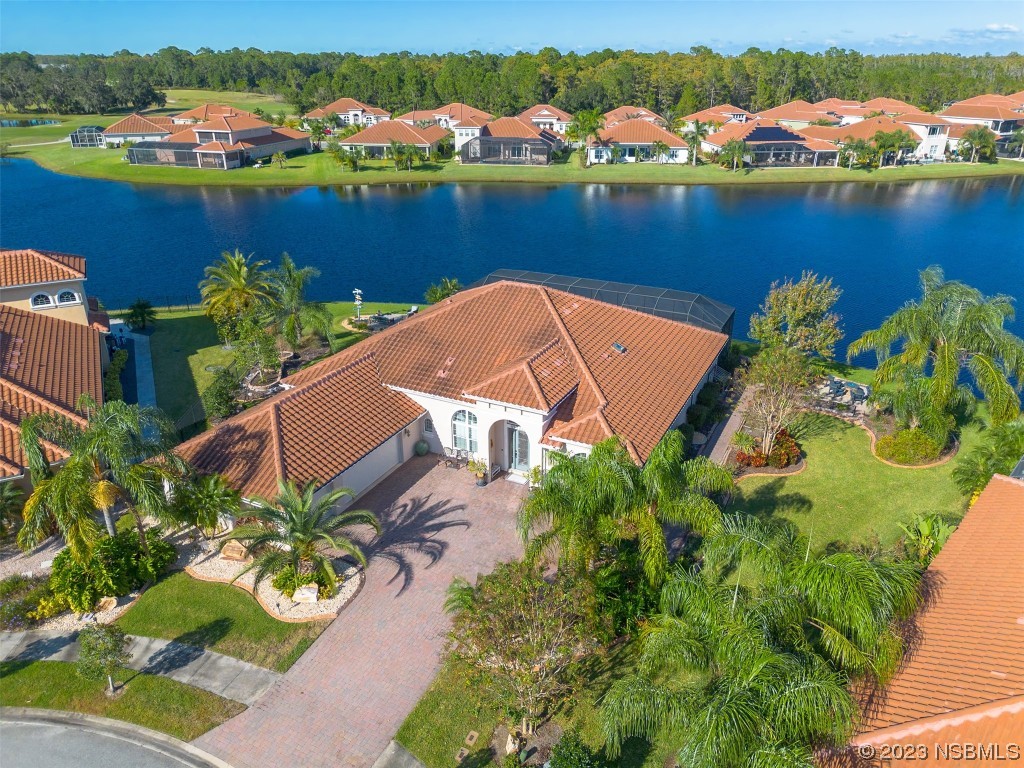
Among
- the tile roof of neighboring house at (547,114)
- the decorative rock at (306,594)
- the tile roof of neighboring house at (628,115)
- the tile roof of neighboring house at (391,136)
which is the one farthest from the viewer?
the tile roof of neighboring house at (547,114)

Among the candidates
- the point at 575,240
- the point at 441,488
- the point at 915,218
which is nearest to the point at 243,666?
the point at 441,488

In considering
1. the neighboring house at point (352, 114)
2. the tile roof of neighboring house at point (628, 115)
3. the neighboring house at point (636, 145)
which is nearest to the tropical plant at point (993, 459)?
the neighboring house at point (636, 145)

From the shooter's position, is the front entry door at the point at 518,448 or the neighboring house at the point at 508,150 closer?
the front entry door at the point at 518,448

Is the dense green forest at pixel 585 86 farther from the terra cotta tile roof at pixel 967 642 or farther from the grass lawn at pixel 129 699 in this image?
the grass lawn at pixel 129 699

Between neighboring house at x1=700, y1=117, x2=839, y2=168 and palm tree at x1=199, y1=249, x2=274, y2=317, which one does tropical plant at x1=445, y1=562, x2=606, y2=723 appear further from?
neighboring house at x1=700, y1=117, x2=839, y2=168

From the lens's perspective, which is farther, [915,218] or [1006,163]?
[1006,163]

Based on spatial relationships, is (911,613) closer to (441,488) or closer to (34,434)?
(441,488)
